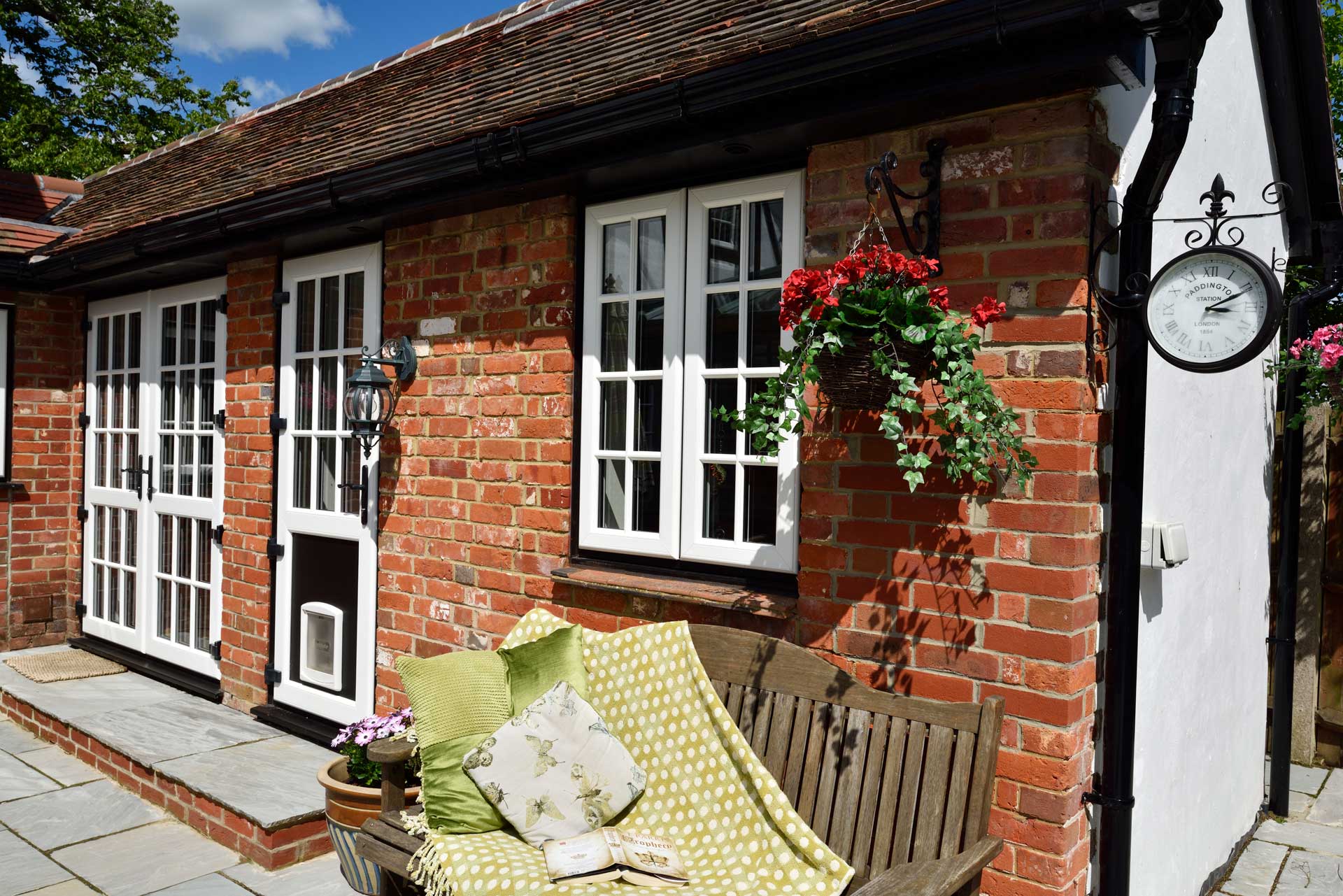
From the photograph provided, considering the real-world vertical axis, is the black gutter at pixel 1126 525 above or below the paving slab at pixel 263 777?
above

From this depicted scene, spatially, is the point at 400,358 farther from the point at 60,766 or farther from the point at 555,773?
the point at 60,766

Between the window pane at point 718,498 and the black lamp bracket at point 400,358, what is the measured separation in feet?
5.56

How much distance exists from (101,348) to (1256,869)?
7.55m

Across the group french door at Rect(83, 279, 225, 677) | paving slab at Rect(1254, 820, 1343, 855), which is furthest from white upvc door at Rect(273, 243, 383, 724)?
paving slab at Rect(1254, 820, 1343, 855)

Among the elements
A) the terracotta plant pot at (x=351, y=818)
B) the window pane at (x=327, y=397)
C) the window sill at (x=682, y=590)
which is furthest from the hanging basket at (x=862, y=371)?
the window pane at (x=327, y=397)

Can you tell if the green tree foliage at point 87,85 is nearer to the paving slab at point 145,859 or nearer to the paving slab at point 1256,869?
the paving slab at point 145,859

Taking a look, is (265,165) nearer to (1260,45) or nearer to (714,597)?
(714,597)

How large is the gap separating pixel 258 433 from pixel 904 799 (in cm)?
412

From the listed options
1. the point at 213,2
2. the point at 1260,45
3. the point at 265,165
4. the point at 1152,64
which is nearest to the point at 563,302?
the point at 1152,64

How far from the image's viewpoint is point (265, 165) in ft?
18.6

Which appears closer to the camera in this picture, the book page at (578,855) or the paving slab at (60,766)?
the book page at (578,855)

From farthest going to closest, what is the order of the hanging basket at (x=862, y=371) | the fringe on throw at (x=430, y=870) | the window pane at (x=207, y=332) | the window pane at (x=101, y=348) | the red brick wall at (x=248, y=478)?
the window pane at (x=101, y=348) < the window pane at (x=207, y=332) < the red brick wall at (x=248, y=478) < the fringe on throw at (x=430, y=870) < the hanging basket at (x=862, y=371)

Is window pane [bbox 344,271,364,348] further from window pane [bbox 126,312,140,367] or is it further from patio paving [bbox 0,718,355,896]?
window pane [bbox 126,312,140,367]

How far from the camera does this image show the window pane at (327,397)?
5.04 meters
